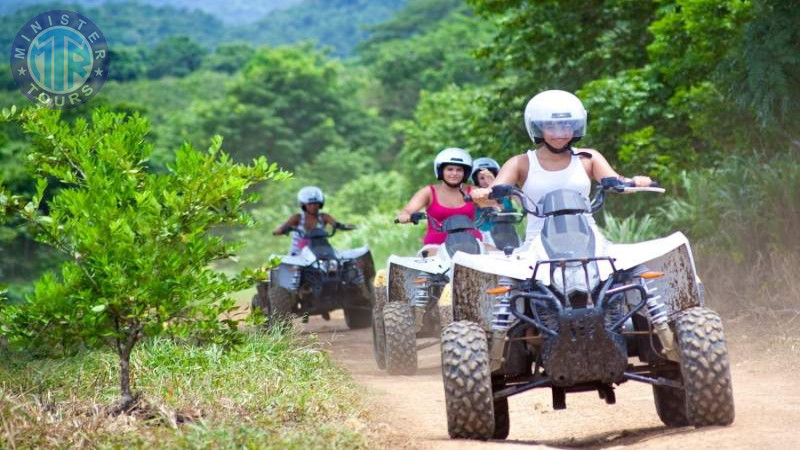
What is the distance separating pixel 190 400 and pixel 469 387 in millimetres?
1615

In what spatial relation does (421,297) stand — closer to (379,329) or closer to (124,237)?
(379,329)

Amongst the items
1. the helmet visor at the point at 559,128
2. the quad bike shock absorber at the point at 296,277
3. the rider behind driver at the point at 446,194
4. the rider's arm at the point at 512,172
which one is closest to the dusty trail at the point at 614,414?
the rider behind driver at the point at 446,194

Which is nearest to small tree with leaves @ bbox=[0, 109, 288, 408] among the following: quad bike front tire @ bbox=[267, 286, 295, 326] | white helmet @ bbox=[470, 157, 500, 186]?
white helmet @ bbox=[470, 157, 500, 186]

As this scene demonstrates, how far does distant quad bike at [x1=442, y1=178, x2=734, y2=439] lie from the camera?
23.1 ft

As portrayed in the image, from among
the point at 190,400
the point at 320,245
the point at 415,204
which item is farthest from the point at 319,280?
the point at 190,400

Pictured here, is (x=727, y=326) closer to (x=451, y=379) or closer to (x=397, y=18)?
(x=451, y=379)

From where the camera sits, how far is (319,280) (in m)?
15.9

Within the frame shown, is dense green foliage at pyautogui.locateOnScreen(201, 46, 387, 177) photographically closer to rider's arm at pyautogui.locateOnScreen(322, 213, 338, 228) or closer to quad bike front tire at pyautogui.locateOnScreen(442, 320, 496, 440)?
rider's arm at pyautogui.locateOnScreen(322, 213, 338, 228)

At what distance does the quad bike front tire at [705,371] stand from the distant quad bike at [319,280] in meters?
8.67

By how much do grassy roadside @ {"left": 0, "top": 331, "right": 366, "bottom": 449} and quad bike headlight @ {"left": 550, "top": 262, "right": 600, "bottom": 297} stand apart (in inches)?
51.3

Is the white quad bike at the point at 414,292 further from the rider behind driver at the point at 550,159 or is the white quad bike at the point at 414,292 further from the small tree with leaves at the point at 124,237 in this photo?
the small tree with leaves at the point at 124,237

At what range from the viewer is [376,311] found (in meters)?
12.2

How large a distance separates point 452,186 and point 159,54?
283 ft

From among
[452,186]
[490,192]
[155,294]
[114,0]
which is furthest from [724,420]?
[114,0]
